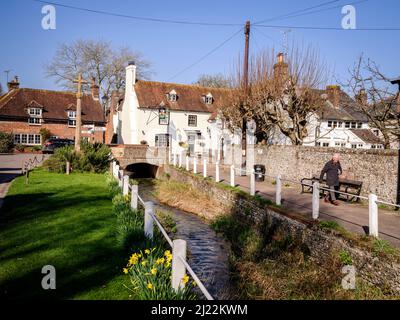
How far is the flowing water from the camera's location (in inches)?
337

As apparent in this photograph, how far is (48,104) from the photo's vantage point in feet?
156

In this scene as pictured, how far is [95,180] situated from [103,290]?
48.5ft

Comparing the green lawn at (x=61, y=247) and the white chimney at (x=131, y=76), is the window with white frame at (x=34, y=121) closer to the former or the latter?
the white chimney at (x=131, y=76)

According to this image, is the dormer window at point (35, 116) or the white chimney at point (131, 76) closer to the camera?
the white chimney at point (131, 76)

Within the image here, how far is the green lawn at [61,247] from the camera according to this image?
5676mm

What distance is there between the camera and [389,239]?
8.05 metres

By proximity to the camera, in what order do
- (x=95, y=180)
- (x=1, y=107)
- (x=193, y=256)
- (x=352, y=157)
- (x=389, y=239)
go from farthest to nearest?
(x=1, y=107), (x=95, y=180), (x=352, y=157), (x=193, y=256), (x=389, y=239)

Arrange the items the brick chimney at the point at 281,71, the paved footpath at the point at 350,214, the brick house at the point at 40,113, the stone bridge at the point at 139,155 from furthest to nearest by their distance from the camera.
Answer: the brick house at the point at 40,113, the stone bridge at the point at 139,155, the brick chimney at the point at 281,71, the paved footpath at the point at 350,214

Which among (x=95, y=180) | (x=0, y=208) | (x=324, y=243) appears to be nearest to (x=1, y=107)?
(x=95, y=180)

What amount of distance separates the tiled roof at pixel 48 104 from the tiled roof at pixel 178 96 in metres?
9.46

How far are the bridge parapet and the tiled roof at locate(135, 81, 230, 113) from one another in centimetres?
944

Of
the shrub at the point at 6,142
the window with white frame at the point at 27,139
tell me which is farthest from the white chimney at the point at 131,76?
the shrub at the point at 6,142

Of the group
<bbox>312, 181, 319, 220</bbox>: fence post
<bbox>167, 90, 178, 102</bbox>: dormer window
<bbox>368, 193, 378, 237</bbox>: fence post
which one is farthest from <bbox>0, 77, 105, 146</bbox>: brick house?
<bbox>368, 193, 378, 237</bbox>: fence post

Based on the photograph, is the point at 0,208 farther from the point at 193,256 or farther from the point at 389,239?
the point at 389,239
